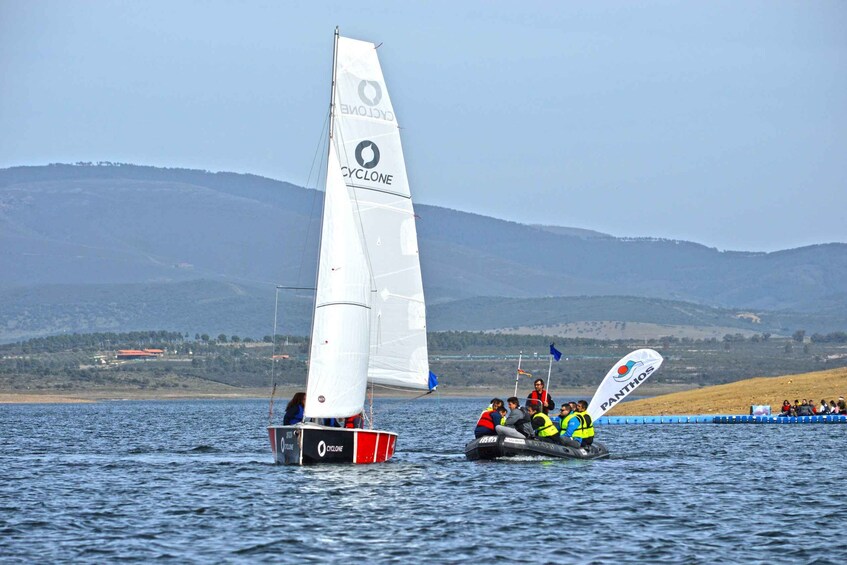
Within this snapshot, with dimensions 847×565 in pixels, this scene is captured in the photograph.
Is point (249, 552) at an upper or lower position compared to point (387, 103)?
lower

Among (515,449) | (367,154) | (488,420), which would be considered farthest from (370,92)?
(515,449)

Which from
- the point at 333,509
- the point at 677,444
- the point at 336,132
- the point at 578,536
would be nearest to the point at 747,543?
the point at 578,536

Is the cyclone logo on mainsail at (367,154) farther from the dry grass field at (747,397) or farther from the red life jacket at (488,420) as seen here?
the dry grass field at (747,397)

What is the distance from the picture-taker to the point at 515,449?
5162cm

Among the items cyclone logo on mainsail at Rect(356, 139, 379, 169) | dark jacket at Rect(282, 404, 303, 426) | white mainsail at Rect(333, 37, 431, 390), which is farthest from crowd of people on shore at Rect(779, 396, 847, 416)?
dark jacket at Rect(282, 404, 303, 426)

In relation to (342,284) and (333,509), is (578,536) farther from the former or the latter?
(342,284)

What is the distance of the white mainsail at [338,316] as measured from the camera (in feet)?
149

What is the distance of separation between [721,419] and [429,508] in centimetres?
5126

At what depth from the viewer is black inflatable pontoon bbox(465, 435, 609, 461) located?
169ft

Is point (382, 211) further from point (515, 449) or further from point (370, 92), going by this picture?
point (515, 449)

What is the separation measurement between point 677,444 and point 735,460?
10334 millimetres

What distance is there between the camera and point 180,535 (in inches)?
1356

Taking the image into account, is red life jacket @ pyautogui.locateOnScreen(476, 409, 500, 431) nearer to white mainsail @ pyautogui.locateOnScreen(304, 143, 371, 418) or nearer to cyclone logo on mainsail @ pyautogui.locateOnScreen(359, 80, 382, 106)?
white mainsail @ pyautogui.locateOnScreen(304, 143, 371, 418)

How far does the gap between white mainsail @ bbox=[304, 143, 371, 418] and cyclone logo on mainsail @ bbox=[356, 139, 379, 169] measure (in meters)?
2.99
